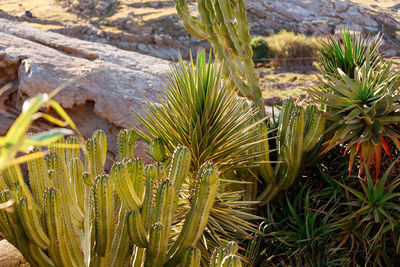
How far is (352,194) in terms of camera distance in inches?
150

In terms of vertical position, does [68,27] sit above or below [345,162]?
below

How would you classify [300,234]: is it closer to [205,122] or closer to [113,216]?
[205,122]

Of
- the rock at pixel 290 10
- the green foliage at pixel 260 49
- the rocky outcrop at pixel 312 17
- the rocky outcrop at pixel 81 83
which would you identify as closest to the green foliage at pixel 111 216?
the rocky outcrop at pixel 81 83

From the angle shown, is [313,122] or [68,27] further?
[68,27]

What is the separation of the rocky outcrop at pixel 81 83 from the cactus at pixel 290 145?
2.44 metres

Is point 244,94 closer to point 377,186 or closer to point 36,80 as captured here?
point 377,186

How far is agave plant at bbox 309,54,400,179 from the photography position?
3.44 m

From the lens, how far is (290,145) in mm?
3555

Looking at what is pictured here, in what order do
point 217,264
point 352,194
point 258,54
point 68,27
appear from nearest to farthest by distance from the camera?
point 217,264
point 352,194
point 258,54
point 68,27

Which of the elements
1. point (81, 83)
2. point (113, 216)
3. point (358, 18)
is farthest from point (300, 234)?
point (358, 18)

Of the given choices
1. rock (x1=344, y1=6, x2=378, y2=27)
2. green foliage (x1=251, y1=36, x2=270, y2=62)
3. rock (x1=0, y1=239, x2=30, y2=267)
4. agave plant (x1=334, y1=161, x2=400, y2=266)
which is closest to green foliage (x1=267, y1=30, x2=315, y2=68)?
green foliage (x1=251, y1=36, x2=270, y2=62)

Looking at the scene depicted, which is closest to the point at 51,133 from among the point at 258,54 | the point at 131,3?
the point at 258,54

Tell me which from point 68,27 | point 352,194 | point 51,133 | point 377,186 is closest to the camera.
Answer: point 51,133

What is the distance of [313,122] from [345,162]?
624 mm
